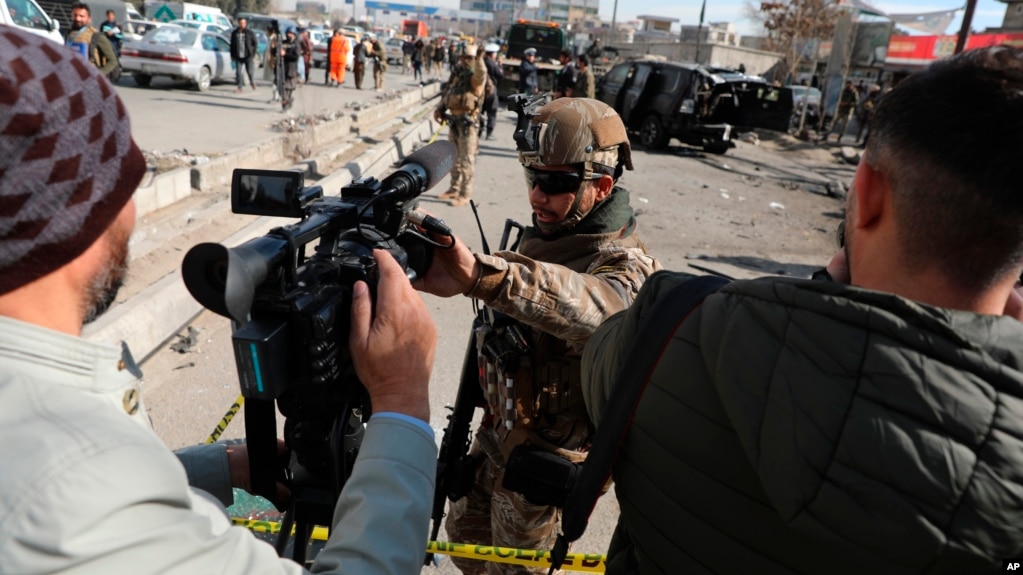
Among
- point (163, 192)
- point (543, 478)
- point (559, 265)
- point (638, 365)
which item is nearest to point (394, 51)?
point (163, 192)

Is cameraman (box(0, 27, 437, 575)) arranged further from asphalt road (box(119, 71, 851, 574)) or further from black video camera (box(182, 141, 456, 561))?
asphalt road (box(119, 71, 851, 574))

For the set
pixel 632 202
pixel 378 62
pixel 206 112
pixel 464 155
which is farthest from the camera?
pixel 378 62

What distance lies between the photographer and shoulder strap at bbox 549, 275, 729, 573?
3.80ft

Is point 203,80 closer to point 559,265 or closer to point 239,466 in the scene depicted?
point 559,265

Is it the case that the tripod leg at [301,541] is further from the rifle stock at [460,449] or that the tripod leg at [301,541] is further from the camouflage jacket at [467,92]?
the camouflage jacket at [467,92]

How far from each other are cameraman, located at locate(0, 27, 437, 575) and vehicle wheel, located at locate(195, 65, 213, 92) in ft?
61.7

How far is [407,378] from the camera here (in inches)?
48.6

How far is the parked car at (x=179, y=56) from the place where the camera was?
53.5 ft

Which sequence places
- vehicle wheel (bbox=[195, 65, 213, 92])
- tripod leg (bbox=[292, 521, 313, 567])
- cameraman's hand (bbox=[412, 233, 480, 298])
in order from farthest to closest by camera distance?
1. vehicle wheel (bbox=[195, 65, 213, 92])
2. cameraman's hand (bbox=[412, 233, 480, 298])
3. tripod leg (bbox=[292, 521, 313, 567])

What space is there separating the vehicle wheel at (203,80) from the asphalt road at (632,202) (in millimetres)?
311

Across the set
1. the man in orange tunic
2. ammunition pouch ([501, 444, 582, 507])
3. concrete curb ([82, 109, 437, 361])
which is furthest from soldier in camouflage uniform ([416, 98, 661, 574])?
the man in orange tunic

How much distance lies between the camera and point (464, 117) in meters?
8.89

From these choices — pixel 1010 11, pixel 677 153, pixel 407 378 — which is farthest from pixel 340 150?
pixel 1010 11

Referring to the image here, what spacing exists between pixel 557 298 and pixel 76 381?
3.91 ft
